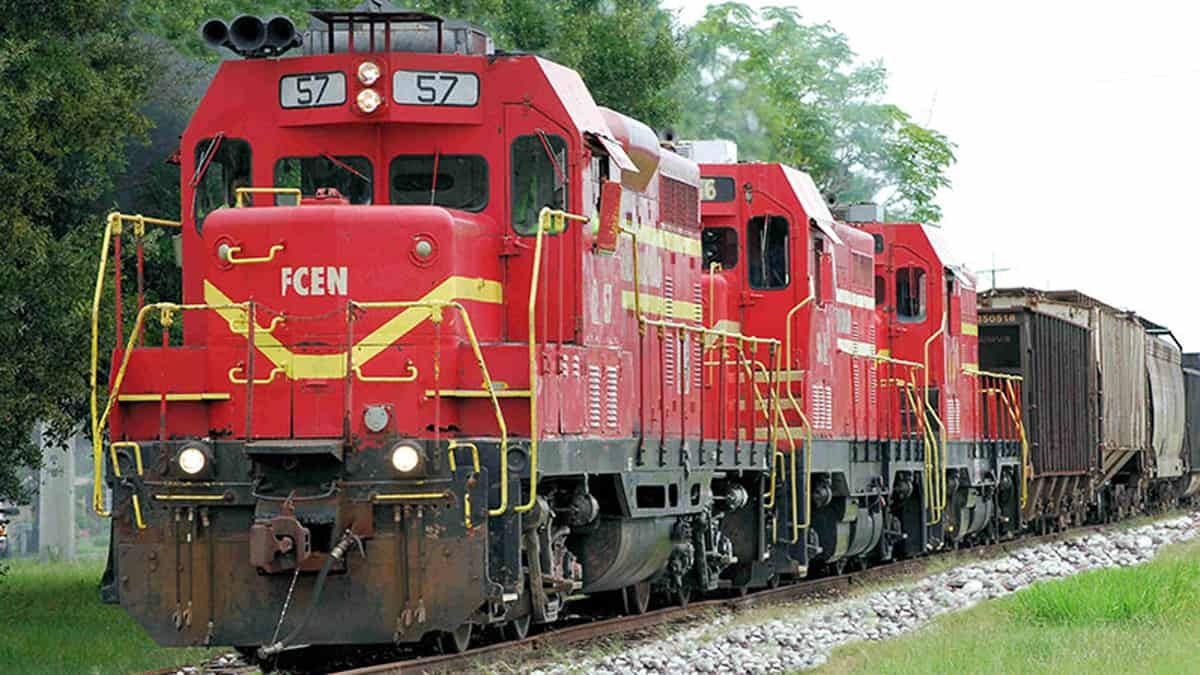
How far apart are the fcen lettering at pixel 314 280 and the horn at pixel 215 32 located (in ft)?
4.85

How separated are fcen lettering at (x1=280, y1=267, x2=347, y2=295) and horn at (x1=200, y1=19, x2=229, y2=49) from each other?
1477mm

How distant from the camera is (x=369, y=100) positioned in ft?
36.1

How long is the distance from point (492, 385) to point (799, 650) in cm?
357

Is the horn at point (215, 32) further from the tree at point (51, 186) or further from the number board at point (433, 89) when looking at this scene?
the tree at point (51, 186)

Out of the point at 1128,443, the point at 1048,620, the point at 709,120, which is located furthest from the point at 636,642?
the point at 709,120

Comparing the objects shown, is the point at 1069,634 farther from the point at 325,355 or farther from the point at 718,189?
the point at 718,189

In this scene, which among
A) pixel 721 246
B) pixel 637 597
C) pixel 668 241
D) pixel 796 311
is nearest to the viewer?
pixel 668 241

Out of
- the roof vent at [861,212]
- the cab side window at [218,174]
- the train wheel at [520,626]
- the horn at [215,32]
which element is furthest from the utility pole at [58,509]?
the horn at [215,32]

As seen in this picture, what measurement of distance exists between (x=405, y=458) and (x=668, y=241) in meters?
4.49

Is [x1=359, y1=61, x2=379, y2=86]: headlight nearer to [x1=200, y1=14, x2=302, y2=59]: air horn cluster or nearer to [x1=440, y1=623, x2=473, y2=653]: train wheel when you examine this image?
[x1=200, y1=14, x2=302, y2=59]: air horn cluster

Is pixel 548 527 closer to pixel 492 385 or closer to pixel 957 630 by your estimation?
pixel 492 385

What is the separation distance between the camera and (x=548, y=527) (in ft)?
37.5

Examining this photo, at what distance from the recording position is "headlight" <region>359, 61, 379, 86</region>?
11023 millimetres

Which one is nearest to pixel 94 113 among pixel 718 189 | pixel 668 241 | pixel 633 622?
pixel 668 241
